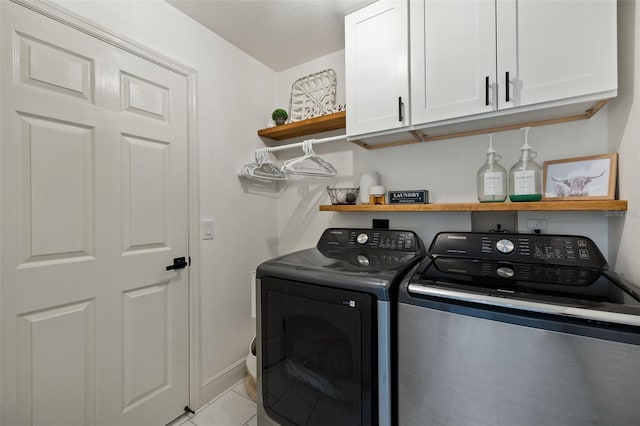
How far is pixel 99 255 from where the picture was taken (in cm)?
128

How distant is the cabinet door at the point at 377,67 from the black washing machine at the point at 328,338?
80 centimetres

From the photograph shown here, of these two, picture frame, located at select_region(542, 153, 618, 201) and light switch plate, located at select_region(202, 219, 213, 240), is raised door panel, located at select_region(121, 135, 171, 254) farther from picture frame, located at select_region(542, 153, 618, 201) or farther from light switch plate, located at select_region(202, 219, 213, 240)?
picture frame, located at select_region(542, 153, 618, 201)

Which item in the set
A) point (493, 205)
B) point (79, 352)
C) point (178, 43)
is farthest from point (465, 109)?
point (79, 352)

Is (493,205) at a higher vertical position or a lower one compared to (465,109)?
lower

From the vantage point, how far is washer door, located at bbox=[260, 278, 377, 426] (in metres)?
1.01

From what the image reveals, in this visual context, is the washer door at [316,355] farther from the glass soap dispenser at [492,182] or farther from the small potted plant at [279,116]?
the small potted plant at [279,116]

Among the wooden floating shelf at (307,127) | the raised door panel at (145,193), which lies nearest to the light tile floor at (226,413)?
the raised door panel at (145,193)

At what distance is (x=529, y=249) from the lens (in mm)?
1180

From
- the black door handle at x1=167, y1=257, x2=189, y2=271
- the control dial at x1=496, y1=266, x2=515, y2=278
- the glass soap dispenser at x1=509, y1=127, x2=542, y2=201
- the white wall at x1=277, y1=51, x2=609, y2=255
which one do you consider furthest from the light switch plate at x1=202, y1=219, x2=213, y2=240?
the glass soap dispenser at x1=509, y1=127, x2=542, y2=201

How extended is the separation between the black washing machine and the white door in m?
0.69

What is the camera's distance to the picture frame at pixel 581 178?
1158 mm

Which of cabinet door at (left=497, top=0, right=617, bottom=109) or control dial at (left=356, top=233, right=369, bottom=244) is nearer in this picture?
cabinet door at (left=497, top=0, right=617, bottom=109)

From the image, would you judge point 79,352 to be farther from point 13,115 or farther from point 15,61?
point 15,61

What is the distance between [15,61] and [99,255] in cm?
88
